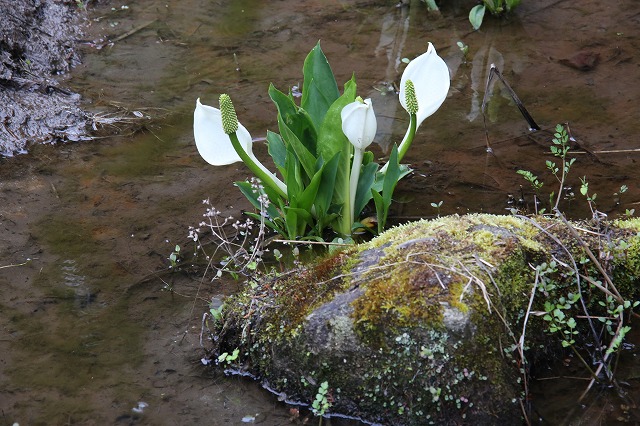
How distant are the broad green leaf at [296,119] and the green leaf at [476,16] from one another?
9.45 ft

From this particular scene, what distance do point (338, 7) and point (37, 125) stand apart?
108 inches

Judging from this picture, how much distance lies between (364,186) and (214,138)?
2.53 ft

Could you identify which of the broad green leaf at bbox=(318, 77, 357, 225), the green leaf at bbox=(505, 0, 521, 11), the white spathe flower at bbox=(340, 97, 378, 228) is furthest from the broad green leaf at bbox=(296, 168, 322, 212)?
the green leaf at bbox=(505, 0, 521, 11)

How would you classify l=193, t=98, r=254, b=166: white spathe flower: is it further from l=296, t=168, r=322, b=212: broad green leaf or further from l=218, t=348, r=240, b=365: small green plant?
l=218, t=348, r=240, b=365: small green plant

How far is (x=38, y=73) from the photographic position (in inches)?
Result: 208

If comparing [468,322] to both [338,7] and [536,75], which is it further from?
[338,7]

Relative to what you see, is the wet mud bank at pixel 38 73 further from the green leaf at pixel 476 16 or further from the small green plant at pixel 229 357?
the green leaf at pixel 476 16

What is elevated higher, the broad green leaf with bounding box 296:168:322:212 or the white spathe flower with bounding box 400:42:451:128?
the white spathe flower with bounding box 400:42:451:128

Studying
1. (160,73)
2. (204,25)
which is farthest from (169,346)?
(204,25)

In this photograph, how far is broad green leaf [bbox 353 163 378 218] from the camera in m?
3.62

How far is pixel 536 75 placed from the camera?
510 centimetres

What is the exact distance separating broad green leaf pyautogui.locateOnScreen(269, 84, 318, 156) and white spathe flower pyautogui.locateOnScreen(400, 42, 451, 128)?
0.44 m

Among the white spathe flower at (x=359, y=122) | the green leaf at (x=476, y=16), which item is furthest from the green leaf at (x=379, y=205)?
the green leaf at (x=476, y=16)

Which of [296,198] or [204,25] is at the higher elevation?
[204,25]
